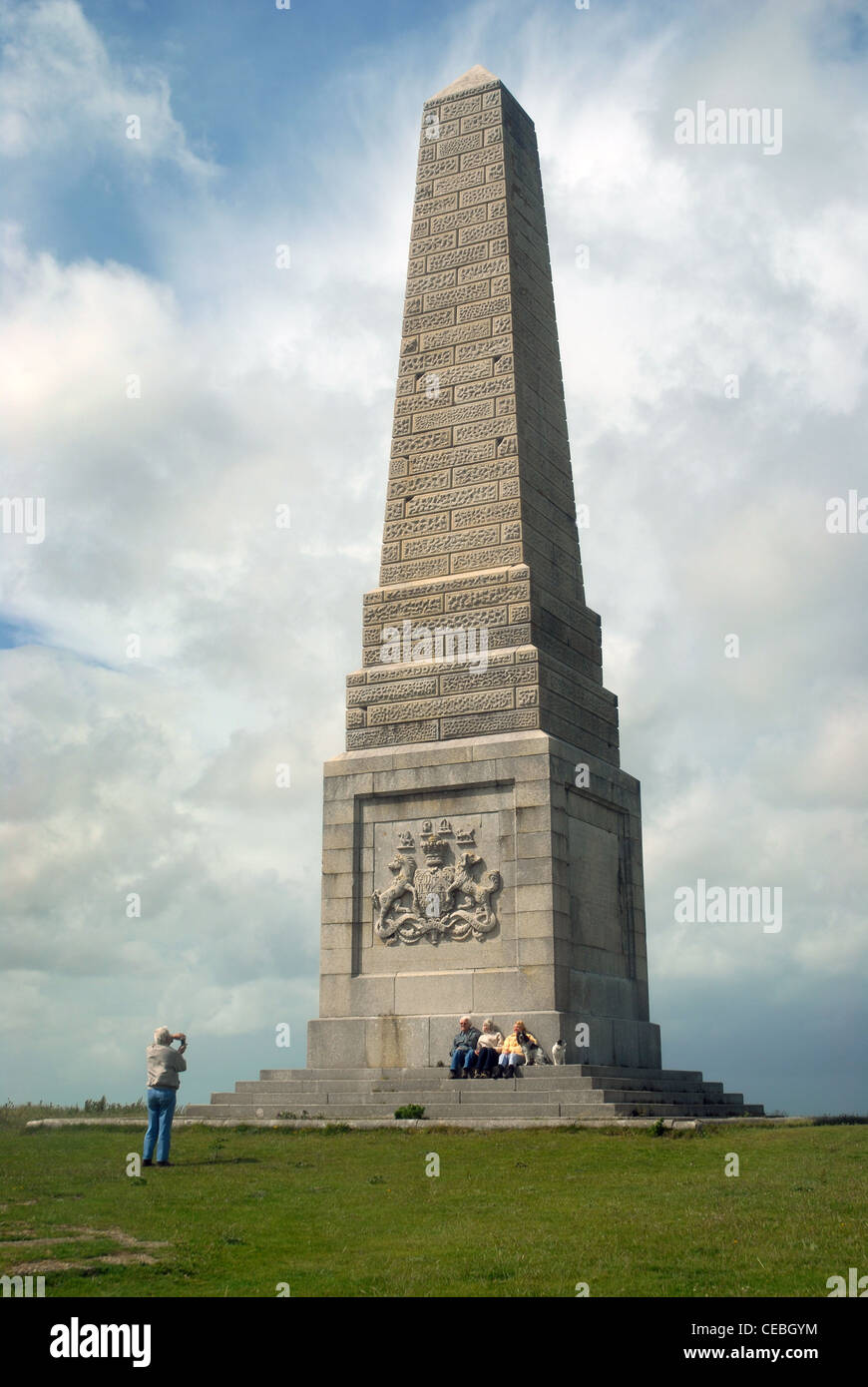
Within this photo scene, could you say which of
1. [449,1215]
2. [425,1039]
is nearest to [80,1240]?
[449,1215]

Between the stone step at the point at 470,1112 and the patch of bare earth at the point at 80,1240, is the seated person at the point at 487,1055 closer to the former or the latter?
the stone step at the point at 470,1112

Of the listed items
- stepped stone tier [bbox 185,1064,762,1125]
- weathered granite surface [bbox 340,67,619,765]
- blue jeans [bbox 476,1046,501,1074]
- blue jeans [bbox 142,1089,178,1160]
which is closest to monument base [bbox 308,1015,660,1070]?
stepped stone tier [bbox 185,1064,762,1125]

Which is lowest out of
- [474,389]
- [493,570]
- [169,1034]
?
[169,1034]

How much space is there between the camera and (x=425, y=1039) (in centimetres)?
2109

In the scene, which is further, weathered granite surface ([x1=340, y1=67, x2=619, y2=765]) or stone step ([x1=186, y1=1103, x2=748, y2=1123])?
weathered granite surface ([x1=340, y1=67, x2=619, y2=765])

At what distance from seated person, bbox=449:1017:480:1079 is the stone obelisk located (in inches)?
36.1

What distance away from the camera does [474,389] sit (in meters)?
24.7

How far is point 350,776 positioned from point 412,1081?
219 inches

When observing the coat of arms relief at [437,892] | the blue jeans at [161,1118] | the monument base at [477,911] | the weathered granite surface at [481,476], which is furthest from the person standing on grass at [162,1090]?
the weathered granite surface at [481,476]

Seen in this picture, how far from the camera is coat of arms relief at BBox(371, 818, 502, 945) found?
21.6 metres

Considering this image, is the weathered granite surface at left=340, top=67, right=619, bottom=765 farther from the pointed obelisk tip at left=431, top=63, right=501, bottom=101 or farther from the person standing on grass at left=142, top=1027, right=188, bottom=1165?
the person standing on grass at left=142, top=1027, right=188, bottom=1165
